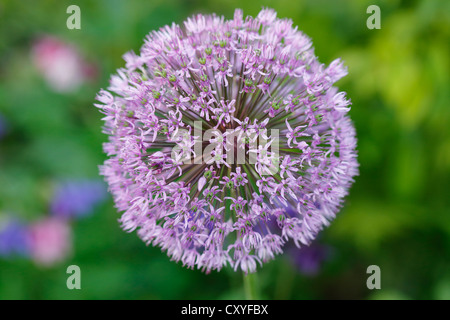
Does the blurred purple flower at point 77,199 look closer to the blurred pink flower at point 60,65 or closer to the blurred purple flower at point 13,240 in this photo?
the blurred purple flower at point 13,240

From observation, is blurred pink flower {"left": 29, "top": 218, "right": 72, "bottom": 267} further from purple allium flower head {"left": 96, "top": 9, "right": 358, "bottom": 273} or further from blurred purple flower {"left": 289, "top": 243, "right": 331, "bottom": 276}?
blurred purple flower {"left": 289, "top": 243, "right": 331, "bottom": 276}

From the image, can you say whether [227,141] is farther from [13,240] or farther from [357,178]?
[13,240]

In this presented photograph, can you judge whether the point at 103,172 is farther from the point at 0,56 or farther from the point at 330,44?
the point at 0,56

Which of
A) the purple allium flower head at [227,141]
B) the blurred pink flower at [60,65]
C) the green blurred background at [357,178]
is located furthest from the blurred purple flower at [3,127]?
the purple allium flower head at [227,141]

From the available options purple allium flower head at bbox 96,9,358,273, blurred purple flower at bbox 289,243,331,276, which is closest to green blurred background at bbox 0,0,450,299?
blurred purple flower at bbox 289,243,331,276

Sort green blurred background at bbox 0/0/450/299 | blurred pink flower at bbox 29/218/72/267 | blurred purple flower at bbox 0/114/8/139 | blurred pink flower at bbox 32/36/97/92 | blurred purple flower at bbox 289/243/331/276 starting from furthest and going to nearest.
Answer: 1. blurred pink flower at bbox 32/36/97/92
2. blurred purple flower at bbox 0/114/8/139
3. blurred pink flower at bbox 29/218/72/267
4. green blurred background at bbox 0/0/450/299
5. blurred purple flower at bbox 289/243/331/276

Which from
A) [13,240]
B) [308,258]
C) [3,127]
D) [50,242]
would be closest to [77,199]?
[50,242]
